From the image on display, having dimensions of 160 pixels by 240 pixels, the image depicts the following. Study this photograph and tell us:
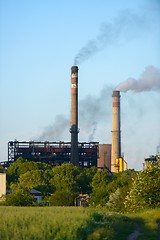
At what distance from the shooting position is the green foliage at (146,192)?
39406mm

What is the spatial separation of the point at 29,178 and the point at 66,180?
4780 millimetres

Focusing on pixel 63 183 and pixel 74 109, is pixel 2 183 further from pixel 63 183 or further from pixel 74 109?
pixel 74 109

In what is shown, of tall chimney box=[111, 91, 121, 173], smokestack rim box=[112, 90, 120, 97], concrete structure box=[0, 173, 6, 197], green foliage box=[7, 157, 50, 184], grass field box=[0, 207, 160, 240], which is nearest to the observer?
grass field box=[0, 207, 160, 240]

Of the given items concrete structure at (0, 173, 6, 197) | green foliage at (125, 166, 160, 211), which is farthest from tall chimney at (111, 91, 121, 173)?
green foliage at (125, 166, 160, 211)

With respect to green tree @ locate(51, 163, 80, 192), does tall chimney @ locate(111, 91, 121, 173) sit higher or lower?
higher

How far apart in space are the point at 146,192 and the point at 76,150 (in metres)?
53.0

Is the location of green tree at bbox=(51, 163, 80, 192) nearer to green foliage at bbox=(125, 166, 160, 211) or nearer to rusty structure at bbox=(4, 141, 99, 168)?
rusty structure at bbox=(4, 141, 99, 168)

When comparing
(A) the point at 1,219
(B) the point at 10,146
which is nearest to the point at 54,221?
(A) the point at 1,219

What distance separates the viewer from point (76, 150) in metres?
92.4

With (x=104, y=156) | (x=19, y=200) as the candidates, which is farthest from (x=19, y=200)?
(x=104, y=156)

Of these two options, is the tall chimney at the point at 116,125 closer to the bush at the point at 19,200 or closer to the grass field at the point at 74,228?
the bush at the point at 19,200

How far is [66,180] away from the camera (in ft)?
303

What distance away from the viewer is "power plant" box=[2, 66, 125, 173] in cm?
8931

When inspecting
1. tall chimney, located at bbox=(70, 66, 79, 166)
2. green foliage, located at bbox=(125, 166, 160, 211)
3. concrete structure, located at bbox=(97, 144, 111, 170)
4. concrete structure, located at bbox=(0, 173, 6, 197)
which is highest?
tall chimney, located at bbox=(70, 66, 79, 166)
